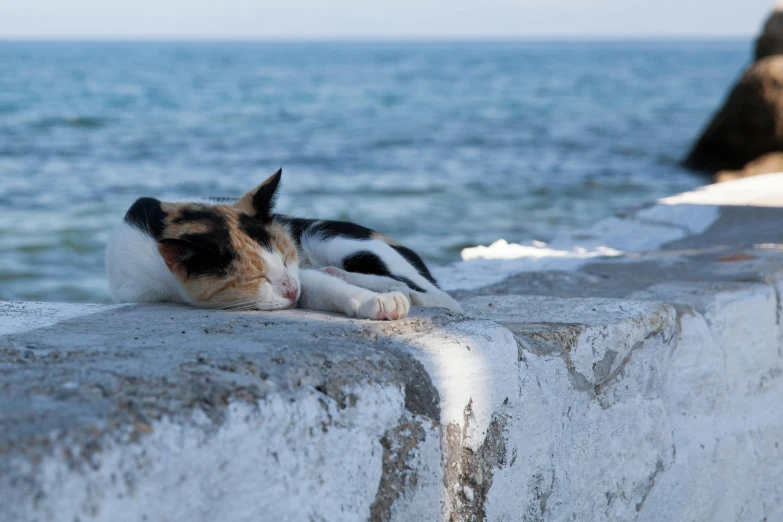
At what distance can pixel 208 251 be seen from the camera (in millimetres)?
2229

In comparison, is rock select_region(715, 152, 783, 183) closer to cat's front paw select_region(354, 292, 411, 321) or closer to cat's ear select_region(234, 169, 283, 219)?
cat's ear select_region(234, 169, 283, 219)

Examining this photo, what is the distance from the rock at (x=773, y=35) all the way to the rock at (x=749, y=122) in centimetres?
64

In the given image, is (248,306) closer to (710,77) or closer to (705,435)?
(705,435)

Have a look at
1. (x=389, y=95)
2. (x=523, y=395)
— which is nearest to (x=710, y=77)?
(x=389, y=95)

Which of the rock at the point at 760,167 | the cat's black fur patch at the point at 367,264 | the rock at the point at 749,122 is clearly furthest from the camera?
the rock at the point at 749,122

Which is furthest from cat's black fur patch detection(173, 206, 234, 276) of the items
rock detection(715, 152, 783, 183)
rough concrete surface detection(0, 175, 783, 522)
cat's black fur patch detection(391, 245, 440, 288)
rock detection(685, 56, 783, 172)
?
rock detection(685, 56, 783, 172)

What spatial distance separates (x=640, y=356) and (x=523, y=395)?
0.52m

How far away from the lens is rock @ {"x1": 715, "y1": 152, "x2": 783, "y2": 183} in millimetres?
11219

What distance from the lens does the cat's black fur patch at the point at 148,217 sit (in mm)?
2441

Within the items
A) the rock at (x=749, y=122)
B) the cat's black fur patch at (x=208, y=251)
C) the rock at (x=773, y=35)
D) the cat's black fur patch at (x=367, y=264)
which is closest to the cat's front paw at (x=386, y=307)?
the cat's black fur patch at (x=208, y=251)

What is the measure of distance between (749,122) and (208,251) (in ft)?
37.5

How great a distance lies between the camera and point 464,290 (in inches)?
121

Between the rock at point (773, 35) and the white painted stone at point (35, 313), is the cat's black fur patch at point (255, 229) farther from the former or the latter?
the rock at point (773, 35)

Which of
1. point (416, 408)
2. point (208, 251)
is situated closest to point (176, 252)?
point (208, 251)
